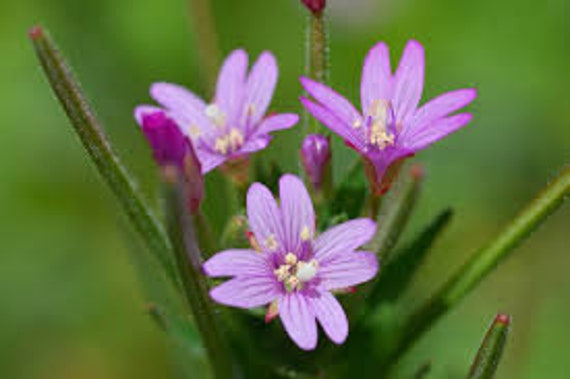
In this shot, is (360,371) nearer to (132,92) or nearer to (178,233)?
(178,233)

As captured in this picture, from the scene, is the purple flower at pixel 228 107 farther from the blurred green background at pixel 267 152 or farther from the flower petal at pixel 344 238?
the blurred green background at pixel 267 152

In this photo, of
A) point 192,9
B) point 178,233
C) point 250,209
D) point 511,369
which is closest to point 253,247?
point 250,209

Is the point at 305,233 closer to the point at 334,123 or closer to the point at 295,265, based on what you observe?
the point at 295,265

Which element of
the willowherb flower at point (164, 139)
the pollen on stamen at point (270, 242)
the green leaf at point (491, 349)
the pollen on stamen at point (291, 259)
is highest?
the willowherb flower at point (164, 139)

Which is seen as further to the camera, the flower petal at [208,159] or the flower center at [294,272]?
the flower petal at [208,159]

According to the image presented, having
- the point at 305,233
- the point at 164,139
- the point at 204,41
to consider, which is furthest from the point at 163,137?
the point at 204,41

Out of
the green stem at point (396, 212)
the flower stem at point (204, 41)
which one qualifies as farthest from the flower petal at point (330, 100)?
the flower stem at point (204, 41)
